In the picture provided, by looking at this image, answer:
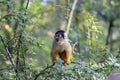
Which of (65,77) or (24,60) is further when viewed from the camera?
(24,60)

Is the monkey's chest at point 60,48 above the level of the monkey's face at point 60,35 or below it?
below

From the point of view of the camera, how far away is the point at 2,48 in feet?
13.3

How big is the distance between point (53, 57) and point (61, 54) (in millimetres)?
91

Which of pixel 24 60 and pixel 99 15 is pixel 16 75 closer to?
pixel 24 60

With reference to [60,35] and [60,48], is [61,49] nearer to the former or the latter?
[60,48]

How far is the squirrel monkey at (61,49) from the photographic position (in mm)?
3834

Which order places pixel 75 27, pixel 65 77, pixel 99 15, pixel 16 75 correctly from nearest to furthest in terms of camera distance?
pixel 65 77
pixel 16 75
pixel 75 27
pixel 99 15

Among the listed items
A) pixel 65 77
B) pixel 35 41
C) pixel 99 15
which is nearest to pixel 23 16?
pixel 35 41

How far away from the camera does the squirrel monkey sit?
151 inches

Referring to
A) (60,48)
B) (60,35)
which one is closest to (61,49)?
(60,48)

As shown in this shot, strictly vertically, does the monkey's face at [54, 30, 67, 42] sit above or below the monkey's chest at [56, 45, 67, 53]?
above

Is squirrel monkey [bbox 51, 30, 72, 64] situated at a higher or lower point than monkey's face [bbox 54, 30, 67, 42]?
lower

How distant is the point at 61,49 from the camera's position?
388 centimetres

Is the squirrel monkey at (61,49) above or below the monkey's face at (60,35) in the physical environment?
below
